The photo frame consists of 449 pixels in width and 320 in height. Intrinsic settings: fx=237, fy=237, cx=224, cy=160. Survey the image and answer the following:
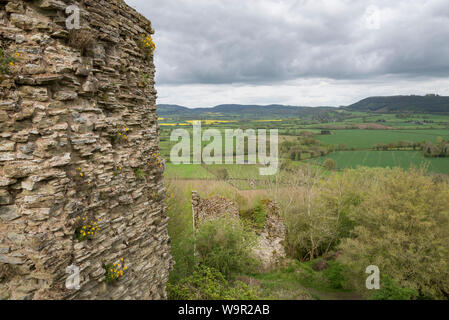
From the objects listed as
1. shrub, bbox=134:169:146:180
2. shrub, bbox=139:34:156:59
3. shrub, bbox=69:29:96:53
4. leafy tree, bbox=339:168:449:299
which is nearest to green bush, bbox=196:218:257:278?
leafy tree, bbox=339:168:449:299

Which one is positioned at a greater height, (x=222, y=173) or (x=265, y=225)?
(x=222, y=173)

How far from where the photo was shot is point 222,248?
47.0 feet

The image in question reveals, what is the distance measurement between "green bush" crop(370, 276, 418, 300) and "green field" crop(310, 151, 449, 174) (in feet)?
89.0

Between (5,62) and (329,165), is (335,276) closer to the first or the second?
(5,62)

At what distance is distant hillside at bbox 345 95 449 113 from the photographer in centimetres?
11100

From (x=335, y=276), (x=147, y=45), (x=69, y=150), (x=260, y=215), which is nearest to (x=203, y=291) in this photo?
(x=69, y=150)

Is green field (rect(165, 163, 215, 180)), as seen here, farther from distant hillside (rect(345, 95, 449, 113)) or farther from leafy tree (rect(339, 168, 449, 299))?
distant hillside (rect(345, 95, 449, 113))

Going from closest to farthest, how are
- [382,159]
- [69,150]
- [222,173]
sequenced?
[69,150] → [222,173] → [382,159]

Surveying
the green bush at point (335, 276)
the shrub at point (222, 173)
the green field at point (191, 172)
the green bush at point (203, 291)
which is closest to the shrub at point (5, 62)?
the green bush at point (203, 291)

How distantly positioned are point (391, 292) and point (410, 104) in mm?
152432

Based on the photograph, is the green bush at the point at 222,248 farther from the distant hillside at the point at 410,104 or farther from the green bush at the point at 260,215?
the distant hillside at the point at 410,104

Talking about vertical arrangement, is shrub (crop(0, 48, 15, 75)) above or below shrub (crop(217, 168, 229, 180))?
above

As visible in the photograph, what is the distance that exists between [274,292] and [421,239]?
912 centimetres

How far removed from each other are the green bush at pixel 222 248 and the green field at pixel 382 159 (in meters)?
29.7
